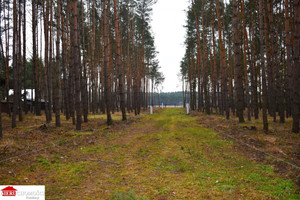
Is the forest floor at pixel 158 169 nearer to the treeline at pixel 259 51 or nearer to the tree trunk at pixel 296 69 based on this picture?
the tree trunk at pixel 296 69

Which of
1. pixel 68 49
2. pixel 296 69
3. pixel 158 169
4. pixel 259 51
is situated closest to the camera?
pixel 158 169

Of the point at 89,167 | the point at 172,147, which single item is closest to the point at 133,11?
the point at 172,147

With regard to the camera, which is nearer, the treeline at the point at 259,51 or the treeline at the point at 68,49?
the treeline at the point at 259,51

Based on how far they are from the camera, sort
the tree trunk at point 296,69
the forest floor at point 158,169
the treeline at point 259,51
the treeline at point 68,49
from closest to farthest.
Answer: the forest floor at point 158,169 → the tree trunk at point 296,69 → the treeline at point 259,51 → the treeline at point 68,49

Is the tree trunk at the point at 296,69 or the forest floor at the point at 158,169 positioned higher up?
the tree trunk at the point at 296,69

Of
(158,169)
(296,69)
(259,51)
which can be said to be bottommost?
(158,169)

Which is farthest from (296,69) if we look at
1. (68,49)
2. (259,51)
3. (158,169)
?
(68,49)

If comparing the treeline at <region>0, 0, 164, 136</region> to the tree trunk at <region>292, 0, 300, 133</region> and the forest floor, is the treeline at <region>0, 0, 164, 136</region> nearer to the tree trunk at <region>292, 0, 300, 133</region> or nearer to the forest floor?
the forest floor

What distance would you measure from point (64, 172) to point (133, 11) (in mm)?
26462

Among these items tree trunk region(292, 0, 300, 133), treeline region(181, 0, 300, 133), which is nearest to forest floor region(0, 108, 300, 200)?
tree trunk region(292, 0, 300, 133)

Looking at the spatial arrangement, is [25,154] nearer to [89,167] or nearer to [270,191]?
[89,167]

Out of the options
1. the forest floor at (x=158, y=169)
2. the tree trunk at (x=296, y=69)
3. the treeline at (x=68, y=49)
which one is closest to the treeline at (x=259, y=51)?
the tree trunk at (x=296, y=69)

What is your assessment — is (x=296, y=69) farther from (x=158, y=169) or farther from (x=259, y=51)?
(x=259, y=51)

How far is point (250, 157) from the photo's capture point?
6.37 metres
